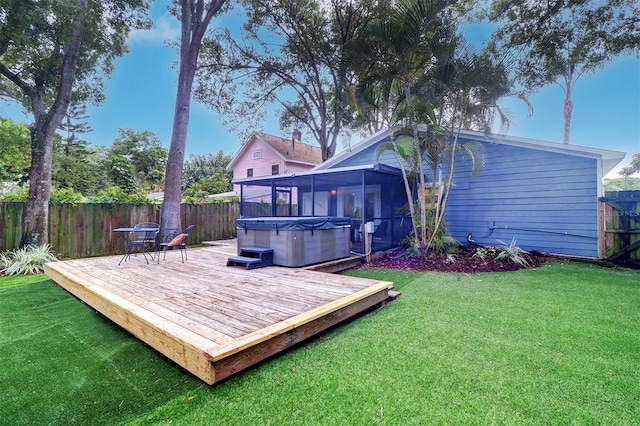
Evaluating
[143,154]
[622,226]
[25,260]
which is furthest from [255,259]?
[143,154]

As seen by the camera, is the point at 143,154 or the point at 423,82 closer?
the point at 423,82

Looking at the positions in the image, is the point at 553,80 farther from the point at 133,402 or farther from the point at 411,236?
the point at 133,402

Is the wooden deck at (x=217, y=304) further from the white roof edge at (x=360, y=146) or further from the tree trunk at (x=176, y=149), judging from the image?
the white roof edge at (x=360, y=146)

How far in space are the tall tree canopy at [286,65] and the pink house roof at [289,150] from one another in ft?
9.72

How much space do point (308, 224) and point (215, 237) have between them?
6732 mm

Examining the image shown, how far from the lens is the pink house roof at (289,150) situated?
17.0 m

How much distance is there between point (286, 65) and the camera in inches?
499

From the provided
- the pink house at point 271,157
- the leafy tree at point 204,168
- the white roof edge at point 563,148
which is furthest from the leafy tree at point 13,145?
the white roof edge at point 563,148

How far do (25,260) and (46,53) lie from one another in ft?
17.2

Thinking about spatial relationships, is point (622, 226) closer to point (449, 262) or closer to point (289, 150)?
point (449, 262)

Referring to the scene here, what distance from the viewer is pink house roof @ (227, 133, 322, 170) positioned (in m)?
17.0

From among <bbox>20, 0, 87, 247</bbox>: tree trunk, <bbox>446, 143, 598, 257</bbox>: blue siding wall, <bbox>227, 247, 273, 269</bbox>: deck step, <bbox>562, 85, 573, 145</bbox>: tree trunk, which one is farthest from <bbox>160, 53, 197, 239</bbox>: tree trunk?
<bbox>562, 85, 573, 145</bbox>: tree trunk

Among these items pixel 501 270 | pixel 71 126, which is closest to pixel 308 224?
pixel 501 270

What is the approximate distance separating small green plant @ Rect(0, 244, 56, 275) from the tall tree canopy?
845cm
